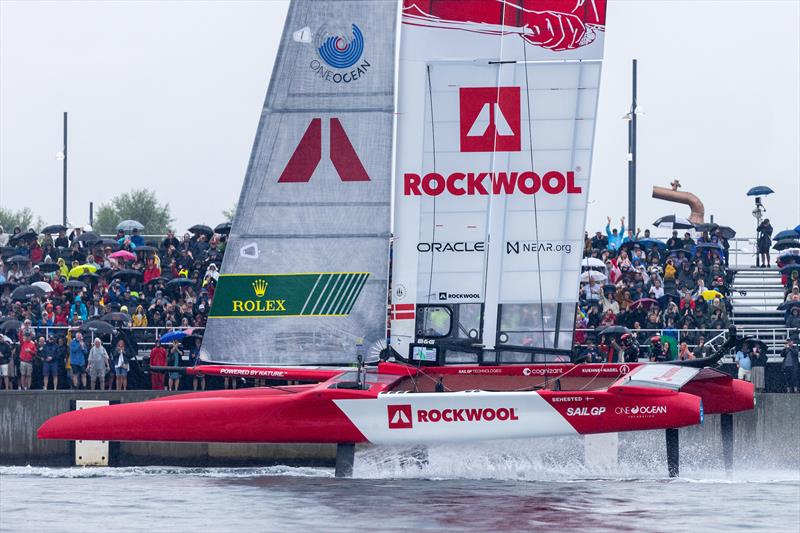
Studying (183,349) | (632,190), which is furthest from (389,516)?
(632,190)

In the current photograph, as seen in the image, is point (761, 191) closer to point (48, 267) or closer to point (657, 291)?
point (657, 291)

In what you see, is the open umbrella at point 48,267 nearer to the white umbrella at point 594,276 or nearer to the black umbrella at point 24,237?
the black umbrella at point 24,237

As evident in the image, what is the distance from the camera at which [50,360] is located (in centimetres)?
2700

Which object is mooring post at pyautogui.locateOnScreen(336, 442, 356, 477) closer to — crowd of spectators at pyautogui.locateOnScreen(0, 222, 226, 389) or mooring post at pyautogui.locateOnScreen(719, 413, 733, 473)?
mooring post at pyautogui.locateOnScreen(719, 413, 733, 473)

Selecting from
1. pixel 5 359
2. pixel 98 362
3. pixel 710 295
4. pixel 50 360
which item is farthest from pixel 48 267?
pixel 710 295

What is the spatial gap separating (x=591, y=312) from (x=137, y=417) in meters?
10.1

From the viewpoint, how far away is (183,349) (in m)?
27.1

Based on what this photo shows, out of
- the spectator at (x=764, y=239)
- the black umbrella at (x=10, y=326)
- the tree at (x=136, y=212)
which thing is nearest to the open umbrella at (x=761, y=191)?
the spectator at (x=764, y=239)

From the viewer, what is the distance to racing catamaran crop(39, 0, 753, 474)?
72.1 ft

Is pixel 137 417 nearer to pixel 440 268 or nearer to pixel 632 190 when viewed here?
pixel 440 268

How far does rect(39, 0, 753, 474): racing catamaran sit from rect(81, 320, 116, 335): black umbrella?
520 cm

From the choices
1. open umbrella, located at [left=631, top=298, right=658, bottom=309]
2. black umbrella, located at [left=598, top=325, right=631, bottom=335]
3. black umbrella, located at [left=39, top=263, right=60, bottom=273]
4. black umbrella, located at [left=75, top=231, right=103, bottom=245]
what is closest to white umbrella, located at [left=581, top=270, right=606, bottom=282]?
open umbrella, located at [left=631, top=298, right=658, bottom=309]

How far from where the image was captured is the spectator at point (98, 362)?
2669cm

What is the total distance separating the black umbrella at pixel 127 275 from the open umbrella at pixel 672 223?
40.7ft
